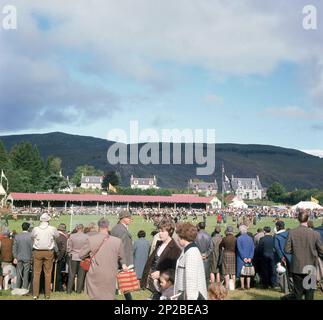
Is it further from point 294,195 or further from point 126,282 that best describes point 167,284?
point 294,195

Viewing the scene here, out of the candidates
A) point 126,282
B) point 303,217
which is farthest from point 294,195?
point 126,282

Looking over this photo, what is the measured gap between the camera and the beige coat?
8.55m

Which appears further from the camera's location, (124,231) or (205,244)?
(205,244)

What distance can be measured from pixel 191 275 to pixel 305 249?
12.0 feet

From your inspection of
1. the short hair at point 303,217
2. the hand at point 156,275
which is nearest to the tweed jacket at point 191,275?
the hand at point 156,275

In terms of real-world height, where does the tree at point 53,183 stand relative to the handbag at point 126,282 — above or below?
above

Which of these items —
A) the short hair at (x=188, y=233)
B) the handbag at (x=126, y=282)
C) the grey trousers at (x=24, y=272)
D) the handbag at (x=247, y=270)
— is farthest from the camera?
the handbag at (x=247, y=270)

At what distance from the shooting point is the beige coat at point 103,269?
8547 mm

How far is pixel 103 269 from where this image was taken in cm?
858

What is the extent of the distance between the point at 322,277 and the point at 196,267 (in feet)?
16.7

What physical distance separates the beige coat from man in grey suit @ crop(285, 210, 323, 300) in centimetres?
323

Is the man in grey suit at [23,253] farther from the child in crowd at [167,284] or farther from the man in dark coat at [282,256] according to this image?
the child in crowd at [167,284]

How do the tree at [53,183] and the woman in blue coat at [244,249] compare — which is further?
the tree at [53,183]

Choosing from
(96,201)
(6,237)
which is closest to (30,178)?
(96,201)
